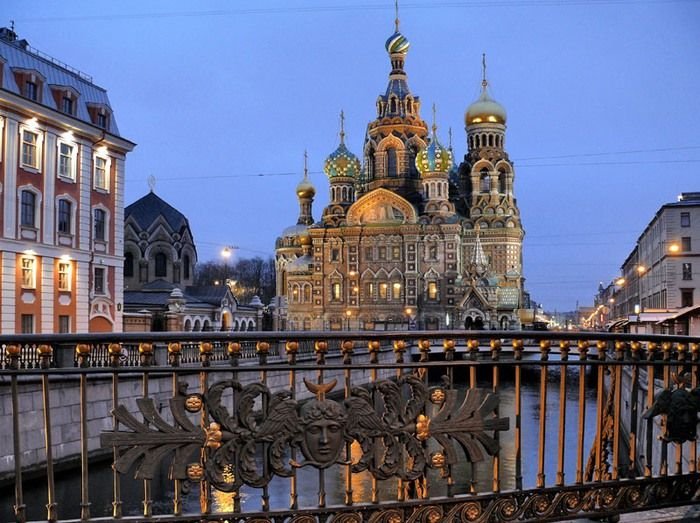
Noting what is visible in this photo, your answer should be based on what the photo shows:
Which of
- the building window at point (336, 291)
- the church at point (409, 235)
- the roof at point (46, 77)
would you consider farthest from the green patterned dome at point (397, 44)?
the roof at point (46, 77)

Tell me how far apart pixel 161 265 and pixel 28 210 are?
25.1 m

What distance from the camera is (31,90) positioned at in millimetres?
23234

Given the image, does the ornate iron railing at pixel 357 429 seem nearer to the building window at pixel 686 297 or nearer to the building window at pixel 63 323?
the building window at pixel 63 323

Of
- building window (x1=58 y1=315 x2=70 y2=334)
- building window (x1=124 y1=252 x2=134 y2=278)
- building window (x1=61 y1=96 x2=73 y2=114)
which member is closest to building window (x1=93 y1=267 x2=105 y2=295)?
building window (x1=58 y1=315 x2=70 y2=334)

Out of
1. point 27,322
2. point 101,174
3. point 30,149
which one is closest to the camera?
point 27,322

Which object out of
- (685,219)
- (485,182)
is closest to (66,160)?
(685,219)

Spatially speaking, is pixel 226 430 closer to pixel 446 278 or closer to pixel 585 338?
pixel 585 338

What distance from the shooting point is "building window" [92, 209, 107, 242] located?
2561cm

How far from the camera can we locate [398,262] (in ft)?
207

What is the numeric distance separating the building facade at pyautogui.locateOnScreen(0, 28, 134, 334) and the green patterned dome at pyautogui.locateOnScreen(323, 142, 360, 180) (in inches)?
1667

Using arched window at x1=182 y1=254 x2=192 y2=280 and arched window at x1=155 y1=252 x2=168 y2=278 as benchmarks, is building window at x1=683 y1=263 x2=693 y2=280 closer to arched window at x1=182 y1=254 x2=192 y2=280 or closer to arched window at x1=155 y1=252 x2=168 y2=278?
Result: arched window at x1=182 y1=254 x2=192 y2=280

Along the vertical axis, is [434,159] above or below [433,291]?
above

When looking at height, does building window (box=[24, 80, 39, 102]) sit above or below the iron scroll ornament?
above

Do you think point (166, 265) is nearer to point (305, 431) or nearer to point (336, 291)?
point (336, 291)
